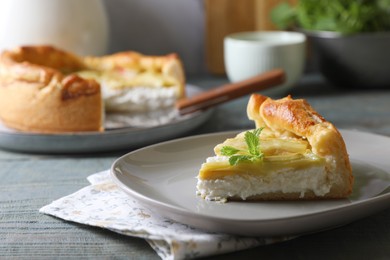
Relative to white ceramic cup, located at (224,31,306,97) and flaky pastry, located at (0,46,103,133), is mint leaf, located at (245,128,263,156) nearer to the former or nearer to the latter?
flaky pastry, located at (0,46,103,133)

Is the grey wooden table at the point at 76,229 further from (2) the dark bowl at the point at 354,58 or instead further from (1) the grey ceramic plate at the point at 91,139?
(2) the dark bowl at the point at 354,58

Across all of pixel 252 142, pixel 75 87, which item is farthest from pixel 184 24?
pixel 252 142

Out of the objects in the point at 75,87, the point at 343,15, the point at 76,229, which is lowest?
the point at 76,229

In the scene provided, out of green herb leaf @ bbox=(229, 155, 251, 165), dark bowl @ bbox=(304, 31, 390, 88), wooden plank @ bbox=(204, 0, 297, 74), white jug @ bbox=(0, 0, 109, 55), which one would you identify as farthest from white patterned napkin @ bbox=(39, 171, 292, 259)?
wooden plank @ bbox=(204, 0, 297, 74)

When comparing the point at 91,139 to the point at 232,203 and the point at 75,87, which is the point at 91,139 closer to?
the point at 75,87

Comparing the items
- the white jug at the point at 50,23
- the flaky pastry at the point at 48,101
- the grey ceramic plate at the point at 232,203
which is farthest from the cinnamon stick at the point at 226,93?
the white jug at the point at 50,23

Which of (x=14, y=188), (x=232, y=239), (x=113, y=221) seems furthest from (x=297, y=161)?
(x=14, y=188)

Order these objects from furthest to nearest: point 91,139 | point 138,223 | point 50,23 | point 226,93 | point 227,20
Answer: point 227,20
point 50,23
point 226,93
point 91,139
point 138,223
